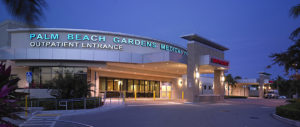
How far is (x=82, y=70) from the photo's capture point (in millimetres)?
26016

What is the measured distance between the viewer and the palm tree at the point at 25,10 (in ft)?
13.8

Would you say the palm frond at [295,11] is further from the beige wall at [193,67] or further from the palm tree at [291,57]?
the beige wall at [193,67]

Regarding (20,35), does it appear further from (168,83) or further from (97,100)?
(168,83)

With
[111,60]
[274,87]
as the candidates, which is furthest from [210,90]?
[274,87]

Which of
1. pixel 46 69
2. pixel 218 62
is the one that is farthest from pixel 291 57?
pixel 46 69

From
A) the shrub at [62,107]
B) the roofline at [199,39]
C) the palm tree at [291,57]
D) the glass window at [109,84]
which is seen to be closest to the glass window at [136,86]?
the glass window at [109,84]

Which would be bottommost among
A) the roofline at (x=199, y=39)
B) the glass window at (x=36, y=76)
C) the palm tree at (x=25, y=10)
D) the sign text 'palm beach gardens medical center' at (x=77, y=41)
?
the glass window at (x=36, y=76)

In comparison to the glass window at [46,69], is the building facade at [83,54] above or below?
above

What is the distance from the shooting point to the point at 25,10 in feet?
14.0

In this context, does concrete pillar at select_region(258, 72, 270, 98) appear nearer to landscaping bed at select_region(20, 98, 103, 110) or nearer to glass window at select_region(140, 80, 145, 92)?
glass window at select_region(140, 80, 145, 92)

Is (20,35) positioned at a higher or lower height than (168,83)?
higher

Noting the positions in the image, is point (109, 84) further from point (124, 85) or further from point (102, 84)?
point (124, 85)

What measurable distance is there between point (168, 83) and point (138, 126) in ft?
94.9

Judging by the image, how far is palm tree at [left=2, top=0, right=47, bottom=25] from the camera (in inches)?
165
